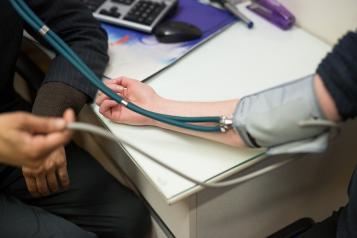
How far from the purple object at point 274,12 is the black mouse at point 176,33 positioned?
0.60 feet

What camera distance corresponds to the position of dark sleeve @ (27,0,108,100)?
80cm

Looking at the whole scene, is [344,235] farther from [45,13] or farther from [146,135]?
[45,13]

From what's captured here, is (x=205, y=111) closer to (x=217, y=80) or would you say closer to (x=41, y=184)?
(x=217, y=80)

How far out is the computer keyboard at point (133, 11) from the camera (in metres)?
0.96

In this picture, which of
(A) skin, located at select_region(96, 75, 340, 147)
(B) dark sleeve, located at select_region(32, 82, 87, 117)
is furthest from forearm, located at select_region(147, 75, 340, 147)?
(B) dark sleeve, located at select_region(32, 82, 87, 117)

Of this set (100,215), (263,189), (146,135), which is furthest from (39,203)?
(263,189)

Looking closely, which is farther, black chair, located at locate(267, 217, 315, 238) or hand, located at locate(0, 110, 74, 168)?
black chair, located at locate(267, 217, 315, 238)

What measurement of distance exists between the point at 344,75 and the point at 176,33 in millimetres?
448

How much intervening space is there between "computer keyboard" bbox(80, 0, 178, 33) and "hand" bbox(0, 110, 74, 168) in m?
0.53

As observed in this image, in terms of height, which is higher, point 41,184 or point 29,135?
point 29,135

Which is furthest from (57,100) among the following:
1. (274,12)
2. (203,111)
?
(274,12)

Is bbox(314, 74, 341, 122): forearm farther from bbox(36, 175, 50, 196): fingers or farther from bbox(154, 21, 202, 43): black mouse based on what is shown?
bbox(36, 175, 50, 196): fingers

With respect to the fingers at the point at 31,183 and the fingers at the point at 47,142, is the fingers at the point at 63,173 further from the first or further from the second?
the fingers at the point at 47,142

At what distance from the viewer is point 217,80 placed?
83cm
